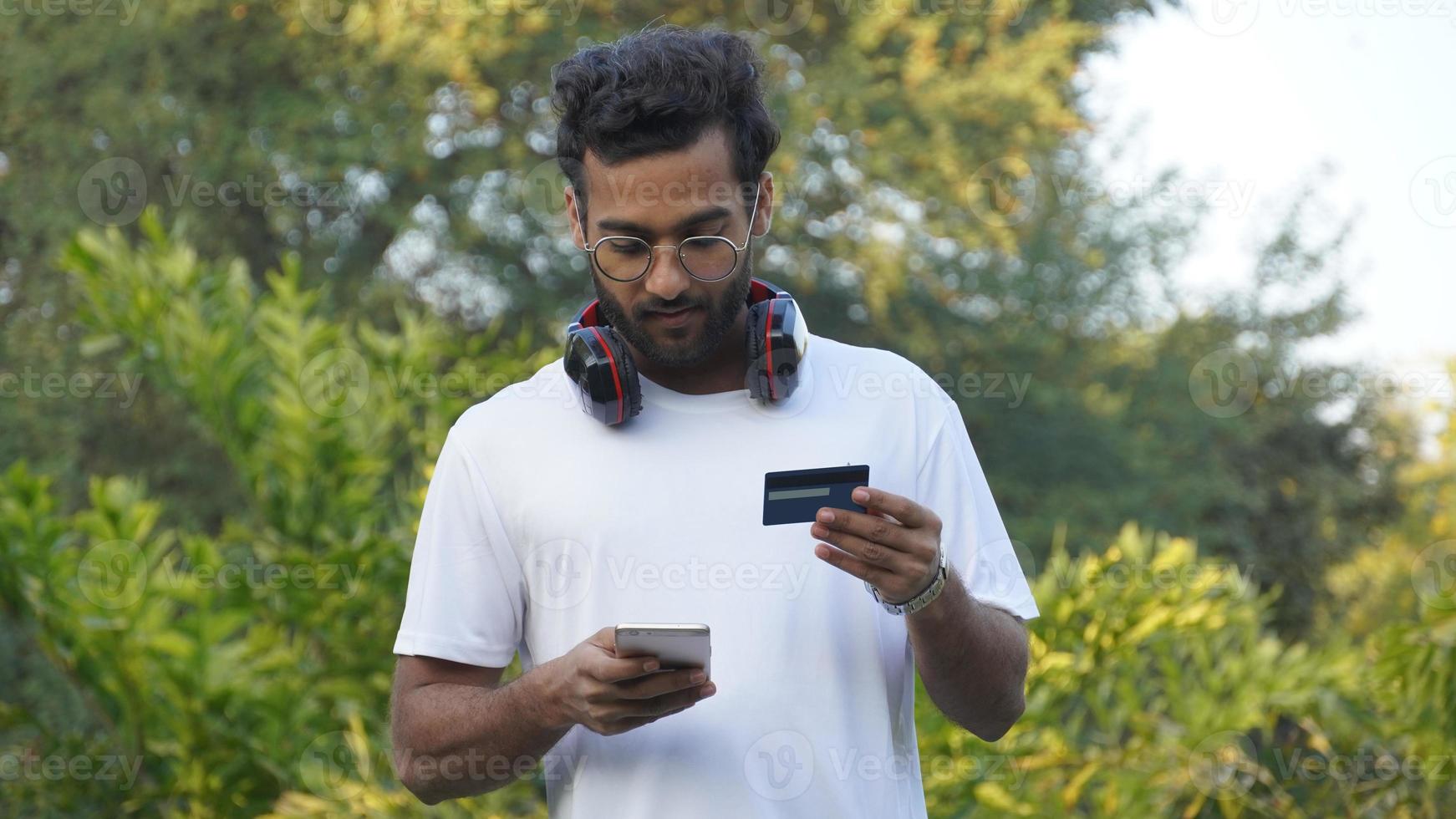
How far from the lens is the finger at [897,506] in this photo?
57.4 inches

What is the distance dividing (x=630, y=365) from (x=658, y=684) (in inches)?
18.1

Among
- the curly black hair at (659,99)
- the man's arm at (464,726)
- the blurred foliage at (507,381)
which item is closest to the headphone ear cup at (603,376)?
the curly black hair at (659,99)

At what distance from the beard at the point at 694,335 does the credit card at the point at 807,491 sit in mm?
311

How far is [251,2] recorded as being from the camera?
11016mm

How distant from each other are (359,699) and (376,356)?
115 centimetres

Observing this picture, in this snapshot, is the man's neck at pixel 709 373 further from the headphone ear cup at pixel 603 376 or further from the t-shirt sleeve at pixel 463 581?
the t-shirt sleeve at pixel 463 581

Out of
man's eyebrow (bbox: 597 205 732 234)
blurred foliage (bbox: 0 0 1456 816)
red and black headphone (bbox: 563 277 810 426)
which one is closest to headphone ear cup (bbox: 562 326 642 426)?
red and black headphone (bbox: 563 277 810 426)

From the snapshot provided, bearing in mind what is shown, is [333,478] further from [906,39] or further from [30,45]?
[906,39]

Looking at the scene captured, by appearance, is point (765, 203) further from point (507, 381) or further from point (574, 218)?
point (507, 381)

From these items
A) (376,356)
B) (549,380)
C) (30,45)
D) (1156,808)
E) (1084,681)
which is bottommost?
(1156,808)

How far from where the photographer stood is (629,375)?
5.76 feet

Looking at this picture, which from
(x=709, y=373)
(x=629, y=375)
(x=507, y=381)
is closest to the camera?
(x=629, y=375)

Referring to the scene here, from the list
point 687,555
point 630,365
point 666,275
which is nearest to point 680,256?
point 666,275

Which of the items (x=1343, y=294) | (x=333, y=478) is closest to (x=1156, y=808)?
(x=333, y=478)
